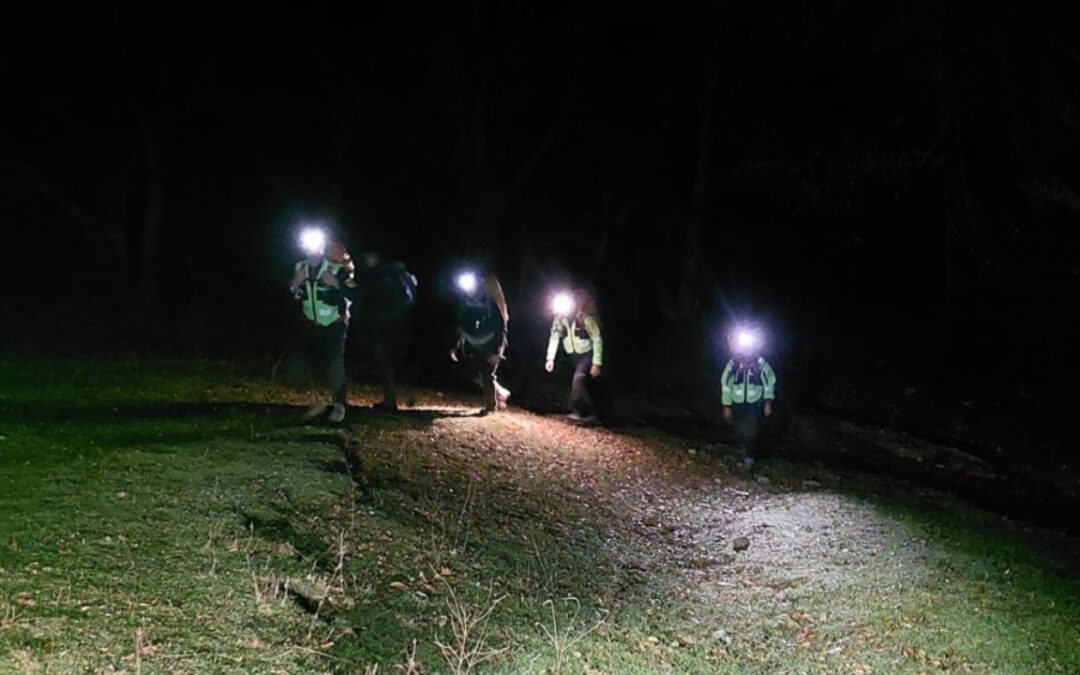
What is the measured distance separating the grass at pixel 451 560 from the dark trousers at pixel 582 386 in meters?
2.06

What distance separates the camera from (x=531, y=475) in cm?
998

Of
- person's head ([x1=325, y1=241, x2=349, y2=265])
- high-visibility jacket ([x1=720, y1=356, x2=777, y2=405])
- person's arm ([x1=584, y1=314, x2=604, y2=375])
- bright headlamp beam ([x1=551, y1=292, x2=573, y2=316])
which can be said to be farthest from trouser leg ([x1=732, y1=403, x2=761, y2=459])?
person's head ([x1=325, y1=241, x2=349, y2=265])

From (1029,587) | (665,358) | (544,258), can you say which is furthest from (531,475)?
(544,258)

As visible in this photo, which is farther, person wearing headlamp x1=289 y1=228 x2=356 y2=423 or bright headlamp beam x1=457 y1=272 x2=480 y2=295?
bright headlamp beam x1=457 y1=272 x2=480 y2=295

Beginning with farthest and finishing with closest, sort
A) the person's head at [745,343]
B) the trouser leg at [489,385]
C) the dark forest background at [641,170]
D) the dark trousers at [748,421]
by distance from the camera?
1. the dark forest background at [641,170]
2. the trouser leg at [489,385]
3. the dark trousers at [748,421]
4. the person's head at [745,343]

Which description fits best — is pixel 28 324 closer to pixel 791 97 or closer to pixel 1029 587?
pixel 791 97

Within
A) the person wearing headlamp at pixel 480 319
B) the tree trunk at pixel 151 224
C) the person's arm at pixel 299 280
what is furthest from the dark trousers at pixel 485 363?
the tree trunk at pixel 151 224

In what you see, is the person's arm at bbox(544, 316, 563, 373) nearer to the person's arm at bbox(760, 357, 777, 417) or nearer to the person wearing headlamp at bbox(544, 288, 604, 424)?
the person wearing headlamp at bbox(544, 288, 604, 424)

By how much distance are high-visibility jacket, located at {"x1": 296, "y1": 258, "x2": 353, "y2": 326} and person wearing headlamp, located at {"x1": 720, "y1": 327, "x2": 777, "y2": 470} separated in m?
4.76

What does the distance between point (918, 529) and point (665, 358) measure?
39.0 feet

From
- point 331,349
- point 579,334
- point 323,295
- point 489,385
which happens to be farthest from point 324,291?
point 579,334

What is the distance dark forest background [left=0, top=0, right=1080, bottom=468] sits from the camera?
1761 centimetres

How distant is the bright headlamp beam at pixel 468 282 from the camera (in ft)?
38.8

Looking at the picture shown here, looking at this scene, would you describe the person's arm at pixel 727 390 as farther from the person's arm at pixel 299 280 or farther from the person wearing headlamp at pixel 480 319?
the person's arm at pixel 299 280
